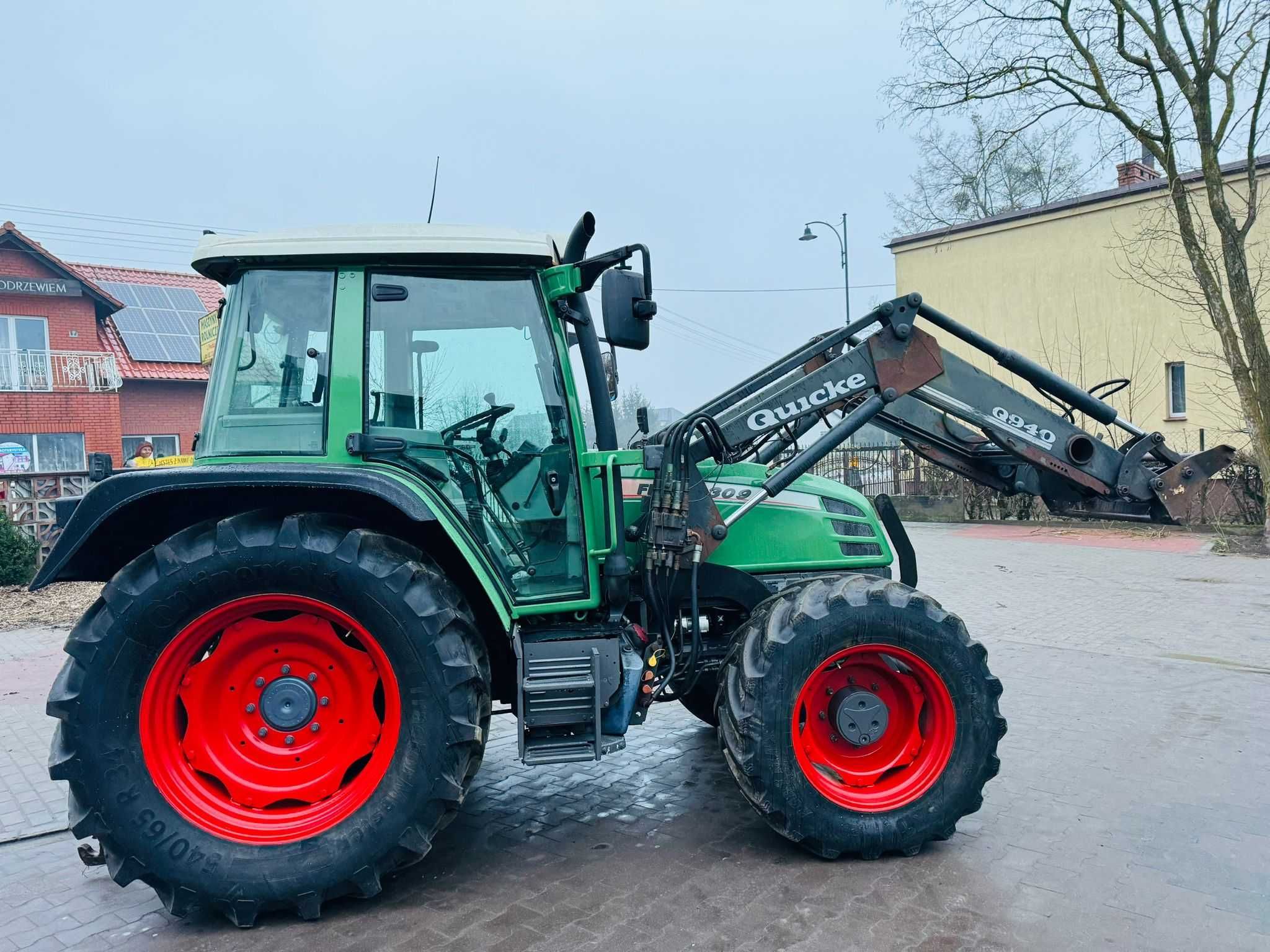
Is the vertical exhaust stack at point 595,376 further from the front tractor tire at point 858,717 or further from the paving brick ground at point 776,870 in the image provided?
the paving brick ground at point 776,870

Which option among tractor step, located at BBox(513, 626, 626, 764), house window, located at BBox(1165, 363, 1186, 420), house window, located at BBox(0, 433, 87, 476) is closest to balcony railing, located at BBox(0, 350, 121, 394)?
house window, located at BBox(0, 433, 87, 476)

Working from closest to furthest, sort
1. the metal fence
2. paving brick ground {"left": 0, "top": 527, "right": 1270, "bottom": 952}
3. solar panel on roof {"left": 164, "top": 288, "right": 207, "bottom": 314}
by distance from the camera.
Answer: paving brick ground {"left": 0, "top": 527, "right": 1270, "bottom": 952} < the metal fence < solar panel on roof {"left": 164, "top": 288, "right": 207, "bottom": 314}

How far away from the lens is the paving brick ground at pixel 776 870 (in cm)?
326

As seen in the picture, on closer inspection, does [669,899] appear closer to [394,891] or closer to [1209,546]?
[394,891]

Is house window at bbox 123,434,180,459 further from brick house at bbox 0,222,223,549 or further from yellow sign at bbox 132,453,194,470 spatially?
yellow sign at bbox 132,453,194,470

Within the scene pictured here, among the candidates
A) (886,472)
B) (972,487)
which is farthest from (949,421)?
(886,472)

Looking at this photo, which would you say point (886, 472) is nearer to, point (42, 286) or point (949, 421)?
point (949, 421)

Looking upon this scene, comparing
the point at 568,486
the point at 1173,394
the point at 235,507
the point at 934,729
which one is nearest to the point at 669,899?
the point at 934,729

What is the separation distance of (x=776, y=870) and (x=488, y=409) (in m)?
2.18

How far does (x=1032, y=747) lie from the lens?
5.31m

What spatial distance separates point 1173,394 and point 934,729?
66.4ft

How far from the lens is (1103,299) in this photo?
21.7 m

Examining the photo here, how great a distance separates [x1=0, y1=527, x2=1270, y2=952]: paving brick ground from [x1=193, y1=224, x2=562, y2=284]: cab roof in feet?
8.10

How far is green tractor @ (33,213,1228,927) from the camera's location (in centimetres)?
336
